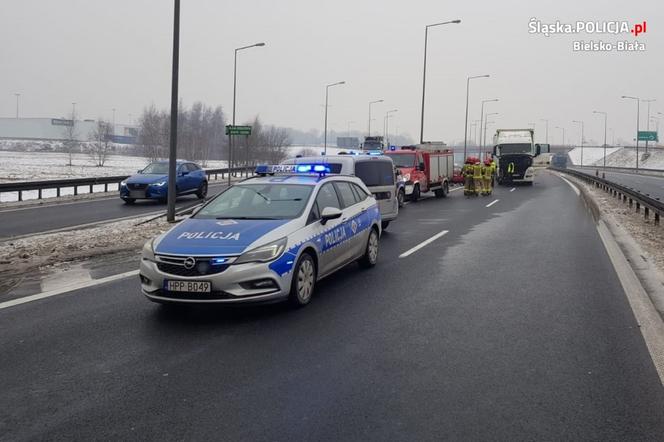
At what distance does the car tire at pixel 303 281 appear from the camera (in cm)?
724

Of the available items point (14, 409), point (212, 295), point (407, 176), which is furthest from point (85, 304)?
point (407, 176)

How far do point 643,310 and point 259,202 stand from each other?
472 centimetres

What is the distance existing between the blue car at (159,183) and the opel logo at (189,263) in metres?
17.4

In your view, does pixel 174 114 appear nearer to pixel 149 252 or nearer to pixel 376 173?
pixel 376 173

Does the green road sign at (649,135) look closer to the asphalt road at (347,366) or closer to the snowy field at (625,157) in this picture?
the snowy field at (625,157)

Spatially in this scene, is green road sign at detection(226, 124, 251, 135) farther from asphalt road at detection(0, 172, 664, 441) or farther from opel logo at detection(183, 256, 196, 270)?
opel logo at detection(183, 256, 196, 270)

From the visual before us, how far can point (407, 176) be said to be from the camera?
25156 millimetres

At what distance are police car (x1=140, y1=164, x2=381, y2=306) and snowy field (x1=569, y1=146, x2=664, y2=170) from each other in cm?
11119

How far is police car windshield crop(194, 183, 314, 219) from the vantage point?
26.0 feet

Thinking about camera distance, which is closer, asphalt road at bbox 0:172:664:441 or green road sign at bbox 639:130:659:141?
asphalt road at bbox 0:172:664:441

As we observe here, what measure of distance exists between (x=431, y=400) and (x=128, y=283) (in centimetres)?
558

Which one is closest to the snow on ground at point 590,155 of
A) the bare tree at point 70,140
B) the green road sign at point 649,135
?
the green road sign at point 649,135

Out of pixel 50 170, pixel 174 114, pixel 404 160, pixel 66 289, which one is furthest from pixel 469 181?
pixel 50 170

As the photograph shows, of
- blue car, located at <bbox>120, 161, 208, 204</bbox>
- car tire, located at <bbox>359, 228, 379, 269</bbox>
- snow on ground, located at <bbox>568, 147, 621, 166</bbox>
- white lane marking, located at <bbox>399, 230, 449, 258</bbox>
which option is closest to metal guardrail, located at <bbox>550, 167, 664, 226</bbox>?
white lane marking, located at <bbox>399, 230, 449, 258</bbox>
